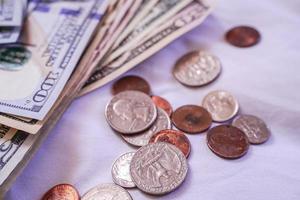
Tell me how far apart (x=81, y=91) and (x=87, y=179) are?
20 centimetres

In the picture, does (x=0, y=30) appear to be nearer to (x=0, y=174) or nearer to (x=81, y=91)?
(x=81, y=91)

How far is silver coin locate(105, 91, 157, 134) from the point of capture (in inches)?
28.2

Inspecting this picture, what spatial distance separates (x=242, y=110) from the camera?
0.77 m

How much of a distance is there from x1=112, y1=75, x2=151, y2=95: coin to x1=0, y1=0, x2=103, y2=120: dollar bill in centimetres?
10

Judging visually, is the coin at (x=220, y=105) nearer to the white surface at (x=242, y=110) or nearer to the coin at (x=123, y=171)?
the white surface at (x=242, y=110)

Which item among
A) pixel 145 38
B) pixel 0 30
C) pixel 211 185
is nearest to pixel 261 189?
pixel 211 185

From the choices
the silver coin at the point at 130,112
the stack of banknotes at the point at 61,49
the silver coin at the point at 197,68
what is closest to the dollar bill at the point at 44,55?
the stack of banknotes at the point at 61,49

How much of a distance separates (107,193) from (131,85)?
0.84ft

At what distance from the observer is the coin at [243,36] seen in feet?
2.86

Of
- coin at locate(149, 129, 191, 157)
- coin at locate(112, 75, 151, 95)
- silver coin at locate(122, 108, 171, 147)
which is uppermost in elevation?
coin at locate(112, 75, 151, 95)

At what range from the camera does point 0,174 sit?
0.62 metres

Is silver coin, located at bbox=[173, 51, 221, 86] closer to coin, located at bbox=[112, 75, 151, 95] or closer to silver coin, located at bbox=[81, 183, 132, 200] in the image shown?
coin, located at bbox=[112, 75, 151, 95]

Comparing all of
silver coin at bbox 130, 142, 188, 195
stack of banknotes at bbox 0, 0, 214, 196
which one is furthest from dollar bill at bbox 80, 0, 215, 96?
silver coin at bbox 130, 142, 188, 195

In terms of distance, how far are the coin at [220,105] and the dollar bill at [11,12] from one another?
1.47 feet
